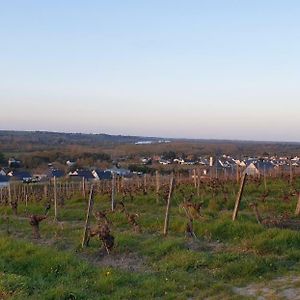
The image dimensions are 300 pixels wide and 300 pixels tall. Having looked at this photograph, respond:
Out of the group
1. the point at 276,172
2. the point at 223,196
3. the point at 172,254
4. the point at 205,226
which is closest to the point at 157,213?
the point at 223,196

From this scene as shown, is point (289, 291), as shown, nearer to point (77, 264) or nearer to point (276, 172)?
point (77, 264)

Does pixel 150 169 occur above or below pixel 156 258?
below

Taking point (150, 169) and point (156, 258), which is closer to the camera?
point (156, 258)

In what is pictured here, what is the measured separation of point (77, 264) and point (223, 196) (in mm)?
11932

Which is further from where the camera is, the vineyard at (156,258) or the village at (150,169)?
the village at (150,169)

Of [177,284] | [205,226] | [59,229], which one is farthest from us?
[59,229]

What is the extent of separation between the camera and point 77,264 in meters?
10.8

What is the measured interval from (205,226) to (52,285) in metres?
5.68

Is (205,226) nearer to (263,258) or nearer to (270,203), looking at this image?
(263,258)

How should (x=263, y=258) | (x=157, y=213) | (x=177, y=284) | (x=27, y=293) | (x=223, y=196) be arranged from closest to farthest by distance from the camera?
1. (x=27, y=293)
2. (x=177, y=284)
3. (x=263, y=258)
4. (x=157, y=213)
5. (x=223, y=196)

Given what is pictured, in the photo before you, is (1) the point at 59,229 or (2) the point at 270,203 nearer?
(1) the point at 59,229

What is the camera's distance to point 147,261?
1159cm

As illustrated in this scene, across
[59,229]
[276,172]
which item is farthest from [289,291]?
[276,172]

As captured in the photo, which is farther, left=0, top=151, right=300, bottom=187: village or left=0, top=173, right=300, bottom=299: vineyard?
left=0, top=151, right=300, bottom=187: village
